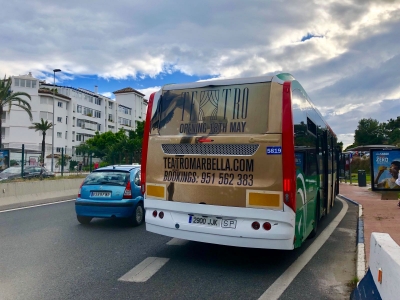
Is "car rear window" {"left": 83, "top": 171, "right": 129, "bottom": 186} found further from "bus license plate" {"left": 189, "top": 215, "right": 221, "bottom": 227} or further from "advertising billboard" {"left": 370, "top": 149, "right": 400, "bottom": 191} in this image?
"advertising billboard" {"left": 370, "top": 149, "right": 400, "bottom": 191}

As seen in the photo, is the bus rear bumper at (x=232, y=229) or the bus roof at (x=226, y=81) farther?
the bus roof at (x=226, y=81)

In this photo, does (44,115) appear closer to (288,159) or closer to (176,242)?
(176,242)

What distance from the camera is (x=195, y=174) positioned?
6391mm

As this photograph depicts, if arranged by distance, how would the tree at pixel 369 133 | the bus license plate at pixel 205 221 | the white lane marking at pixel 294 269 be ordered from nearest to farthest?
the white lane marking at pixel 294 269 < the bus license plate at pixel 205 221 < the tree at pixel 369 133

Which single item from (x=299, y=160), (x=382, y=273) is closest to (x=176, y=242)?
(x=299, y=160)

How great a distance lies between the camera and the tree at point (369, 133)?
89938 mm

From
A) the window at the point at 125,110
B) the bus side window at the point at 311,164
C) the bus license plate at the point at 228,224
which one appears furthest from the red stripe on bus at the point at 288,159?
the window at the point at 125,110

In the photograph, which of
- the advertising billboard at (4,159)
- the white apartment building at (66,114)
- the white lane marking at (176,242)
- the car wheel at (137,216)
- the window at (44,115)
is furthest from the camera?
the window at (44,115)

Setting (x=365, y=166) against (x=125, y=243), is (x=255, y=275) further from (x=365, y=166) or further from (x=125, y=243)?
(x=365, y=166)

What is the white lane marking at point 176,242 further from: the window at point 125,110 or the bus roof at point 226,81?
the window at point 125,110

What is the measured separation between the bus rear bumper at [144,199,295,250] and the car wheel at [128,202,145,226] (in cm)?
315

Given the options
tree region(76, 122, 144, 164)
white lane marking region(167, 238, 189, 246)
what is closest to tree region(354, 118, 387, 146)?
tree region(76, 122, 144, 164)

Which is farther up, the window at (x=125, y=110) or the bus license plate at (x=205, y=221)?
the window at (x=125, y=110)

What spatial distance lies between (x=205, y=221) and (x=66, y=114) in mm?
76457
